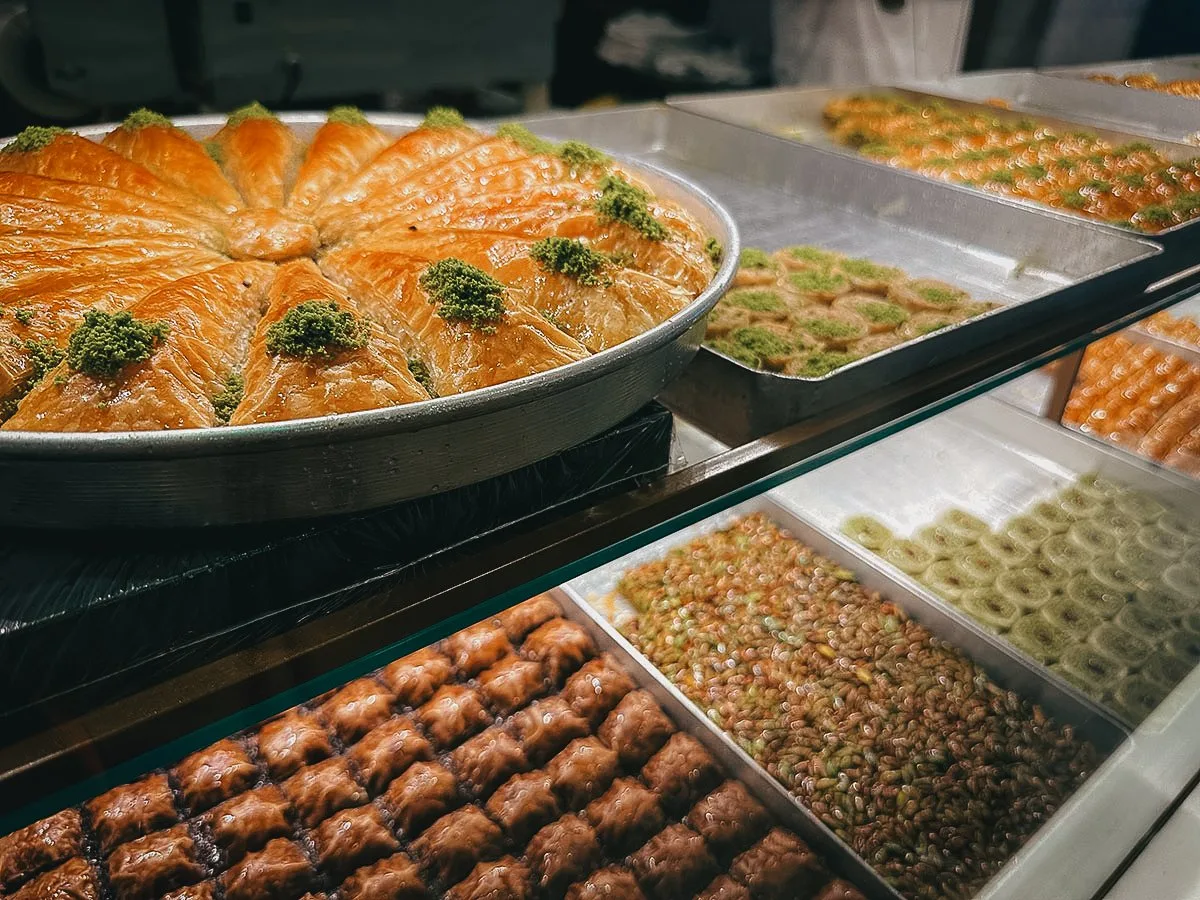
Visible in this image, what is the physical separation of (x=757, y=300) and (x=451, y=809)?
5.04 feet

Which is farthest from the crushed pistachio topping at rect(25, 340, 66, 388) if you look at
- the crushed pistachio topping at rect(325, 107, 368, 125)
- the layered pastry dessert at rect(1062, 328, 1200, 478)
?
the layered pastry dessert at rect(1062, 328, 1200, 478)

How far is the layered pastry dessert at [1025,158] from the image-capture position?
9.94ft

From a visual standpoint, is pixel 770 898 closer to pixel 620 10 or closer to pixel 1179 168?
pixel 1179 168

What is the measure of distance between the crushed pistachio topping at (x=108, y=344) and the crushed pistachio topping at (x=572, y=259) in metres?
0.59

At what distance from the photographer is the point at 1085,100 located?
4.94 metres

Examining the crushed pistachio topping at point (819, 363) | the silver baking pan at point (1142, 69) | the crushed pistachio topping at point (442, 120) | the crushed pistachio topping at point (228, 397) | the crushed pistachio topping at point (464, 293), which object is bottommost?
the crushed pistachio topping at point (819, 363)

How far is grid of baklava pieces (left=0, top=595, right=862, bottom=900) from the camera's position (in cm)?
175

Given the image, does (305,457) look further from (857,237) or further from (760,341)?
(857,237)

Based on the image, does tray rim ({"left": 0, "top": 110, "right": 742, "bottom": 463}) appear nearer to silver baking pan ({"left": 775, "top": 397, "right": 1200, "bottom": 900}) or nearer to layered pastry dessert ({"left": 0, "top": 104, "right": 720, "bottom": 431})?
layered pastry dessert ({"left": 0, "top": 104, "right": 720, "bottom": 431})

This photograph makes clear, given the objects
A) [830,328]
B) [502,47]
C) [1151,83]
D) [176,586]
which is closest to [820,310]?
[830,328]

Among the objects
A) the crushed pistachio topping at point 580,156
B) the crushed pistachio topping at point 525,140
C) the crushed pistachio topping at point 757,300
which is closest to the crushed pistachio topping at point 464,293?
the crushed pistachio topping at point 580,156

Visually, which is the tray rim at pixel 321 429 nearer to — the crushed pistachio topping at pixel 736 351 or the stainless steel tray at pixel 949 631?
the crushed pistachio topping at pixel 736 351

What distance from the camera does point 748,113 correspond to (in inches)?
162

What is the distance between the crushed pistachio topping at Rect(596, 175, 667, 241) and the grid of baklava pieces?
1.13 metres
